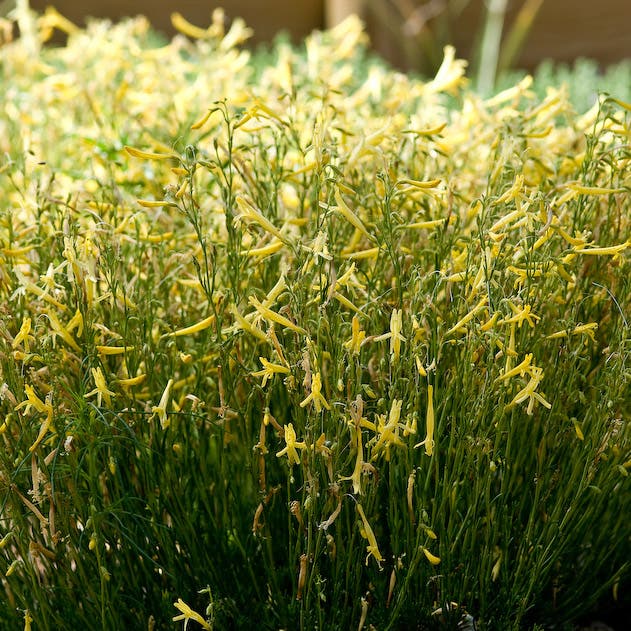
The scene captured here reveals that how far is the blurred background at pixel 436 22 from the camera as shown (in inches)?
243

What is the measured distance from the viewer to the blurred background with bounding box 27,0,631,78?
6.18 m

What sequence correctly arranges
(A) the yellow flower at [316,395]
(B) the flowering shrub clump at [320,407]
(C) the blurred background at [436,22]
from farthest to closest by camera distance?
(C) the blurred background at [436,22], (B) the flowering shrub clump at [320,407], (A) the yellow flower at [316,395]

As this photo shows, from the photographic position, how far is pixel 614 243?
6.31ft

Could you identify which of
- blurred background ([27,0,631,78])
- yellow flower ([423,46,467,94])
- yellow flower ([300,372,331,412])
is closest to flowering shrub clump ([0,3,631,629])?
yellow flower ([300,372,331,412])

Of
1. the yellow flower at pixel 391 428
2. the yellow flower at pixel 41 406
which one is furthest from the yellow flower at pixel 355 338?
the yellow flower at pixel 41 406

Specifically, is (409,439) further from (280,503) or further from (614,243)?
(614,243)

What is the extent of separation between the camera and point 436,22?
21.8ft

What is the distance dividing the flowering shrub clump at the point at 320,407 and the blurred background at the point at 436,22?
440 cm

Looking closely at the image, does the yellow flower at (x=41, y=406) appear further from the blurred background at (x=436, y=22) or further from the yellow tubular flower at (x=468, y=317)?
the blurred background at (x=436, y=22)

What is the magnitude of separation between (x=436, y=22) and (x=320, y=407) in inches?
228

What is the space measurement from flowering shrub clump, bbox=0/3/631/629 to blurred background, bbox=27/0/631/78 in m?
4.40

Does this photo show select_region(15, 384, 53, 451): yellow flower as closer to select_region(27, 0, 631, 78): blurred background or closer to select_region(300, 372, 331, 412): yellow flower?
select_region(300, 372, 331, 412): yellow flower

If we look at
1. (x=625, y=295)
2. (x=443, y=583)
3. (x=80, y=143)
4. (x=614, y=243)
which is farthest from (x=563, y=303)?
(x=80, y=143)

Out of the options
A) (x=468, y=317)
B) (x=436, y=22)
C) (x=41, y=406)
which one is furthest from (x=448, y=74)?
(x=436, y=22)
